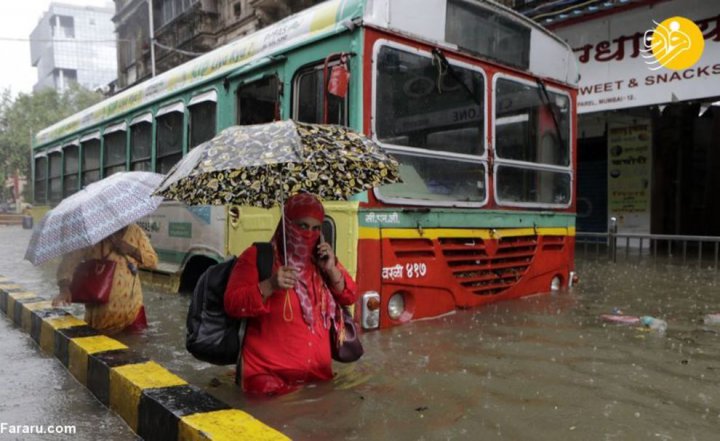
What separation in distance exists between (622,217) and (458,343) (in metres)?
10.3

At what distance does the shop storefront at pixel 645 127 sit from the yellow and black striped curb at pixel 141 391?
930 cm

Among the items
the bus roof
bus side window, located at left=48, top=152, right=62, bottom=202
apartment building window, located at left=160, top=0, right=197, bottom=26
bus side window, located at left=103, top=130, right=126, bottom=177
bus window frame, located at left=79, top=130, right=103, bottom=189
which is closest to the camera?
the bus roof

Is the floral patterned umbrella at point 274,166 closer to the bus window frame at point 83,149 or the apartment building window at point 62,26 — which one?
the bus window frame at point 83,149

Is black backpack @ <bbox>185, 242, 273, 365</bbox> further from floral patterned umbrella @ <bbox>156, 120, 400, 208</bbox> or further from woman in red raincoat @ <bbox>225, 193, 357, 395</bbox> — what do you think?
floral patterned umbrella @ <bbox>156, 120, 400, 208</bbox>

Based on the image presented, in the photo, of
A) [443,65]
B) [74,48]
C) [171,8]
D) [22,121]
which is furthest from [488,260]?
[74,48]

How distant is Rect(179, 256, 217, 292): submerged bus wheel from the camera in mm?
6743

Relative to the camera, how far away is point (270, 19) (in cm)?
2212

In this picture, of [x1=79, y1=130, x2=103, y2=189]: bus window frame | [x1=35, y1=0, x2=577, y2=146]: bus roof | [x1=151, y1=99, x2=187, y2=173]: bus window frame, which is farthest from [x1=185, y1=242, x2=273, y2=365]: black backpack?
[x1=79, y1=130, x2=103, y2=189]: bus window frame

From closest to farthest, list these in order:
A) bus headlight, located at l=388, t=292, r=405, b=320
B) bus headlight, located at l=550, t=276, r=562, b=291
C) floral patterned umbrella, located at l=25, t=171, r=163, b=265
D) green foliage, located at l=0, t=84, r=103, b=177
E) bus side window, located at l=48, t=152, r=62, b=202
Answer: floral patterned umbrella, located at l=25, t=171, r=163, b=265 < bus headlight, located at l=388, t=292, r=405, b=320 < bus headlight, located at l=550, t=276, r=562, b=291 < bus side window, located at l=48, t=152, r=62, b=202 < green foliage, located at l=0, t=84, r=103, b=177

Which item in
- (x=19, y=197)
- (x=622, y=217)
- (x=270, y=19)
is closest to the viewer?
(x=622, y=217)

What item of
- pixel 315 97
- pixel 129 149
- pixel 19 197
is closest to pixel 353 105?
pixel 315 97

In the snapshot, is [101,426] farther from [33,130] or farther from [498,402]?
A: [33,130]

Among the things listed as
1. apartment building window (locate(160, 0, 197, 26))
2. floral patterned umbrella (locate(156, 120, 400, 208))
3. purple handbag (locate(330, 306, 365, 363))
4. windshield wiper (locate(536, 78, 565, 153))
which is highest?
apartment building window (locate(160, 0, 197, 26))

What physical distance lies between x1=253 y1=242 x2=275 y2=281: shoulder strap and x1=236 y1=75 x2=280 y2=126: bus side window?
2.17 m
